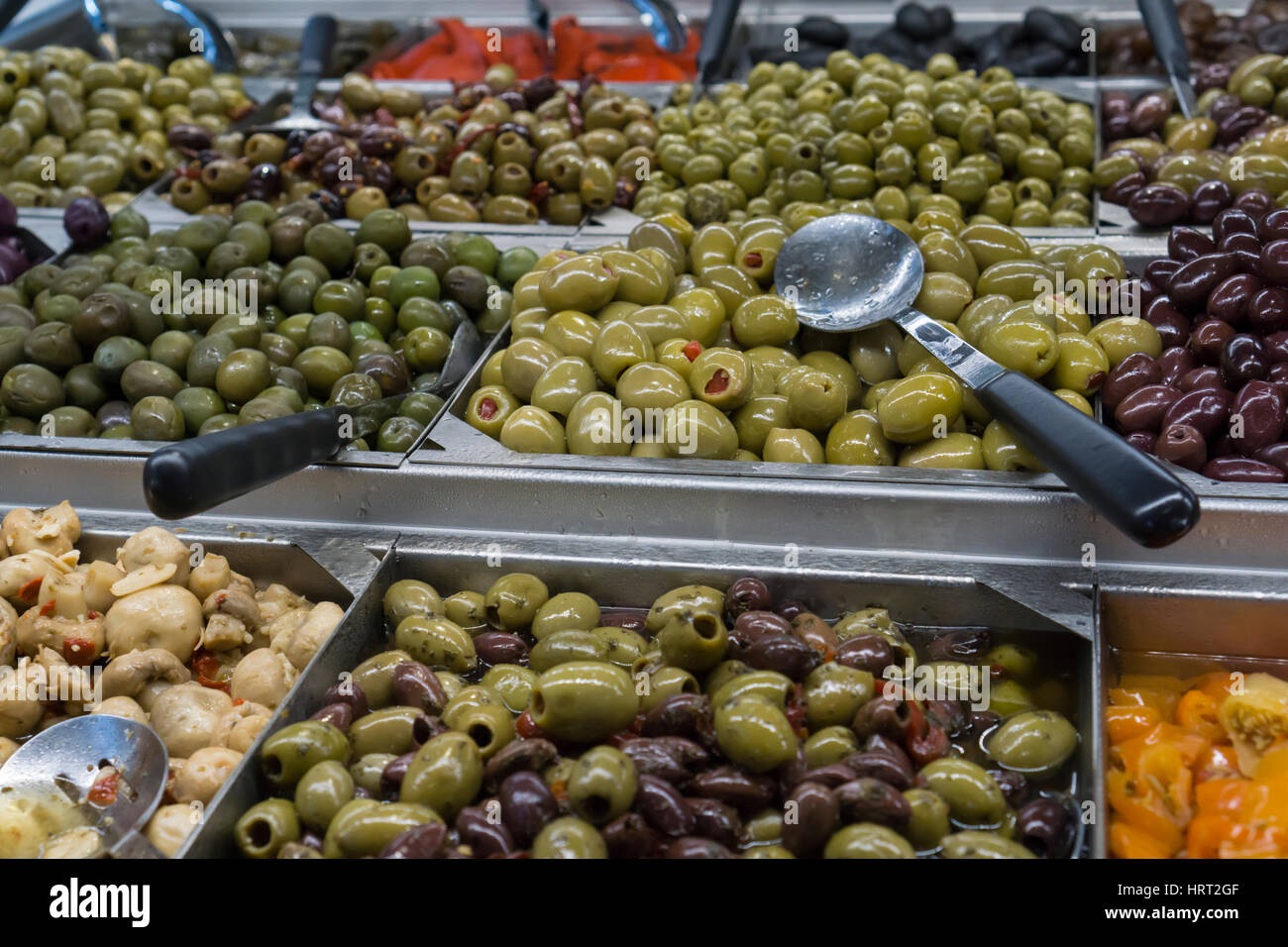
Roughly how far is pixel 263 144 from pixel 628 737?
2746mm

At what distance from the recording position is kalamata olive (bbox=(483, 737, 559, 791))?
155 cm

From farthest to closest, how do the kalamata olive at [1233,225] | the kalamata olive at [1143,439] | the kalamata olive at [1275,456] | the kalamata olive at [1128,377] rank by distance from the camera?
the kalamata olive at [1233,225]
the kalamata olive at [1128,377]
the kalamata olive at [1143,439]
the kalamata olive at [1275,456]

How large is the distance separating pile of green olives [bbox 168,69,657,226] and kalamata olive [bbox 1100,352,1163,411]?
1.72 m

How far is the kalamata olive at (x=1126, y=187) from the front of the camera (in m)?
3.20

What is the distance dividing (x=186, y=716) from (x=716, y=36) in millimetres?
3445

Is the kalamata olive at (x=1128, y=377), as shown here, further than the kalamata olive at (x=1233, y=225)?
No

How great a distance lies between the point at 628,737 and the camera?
1.64m

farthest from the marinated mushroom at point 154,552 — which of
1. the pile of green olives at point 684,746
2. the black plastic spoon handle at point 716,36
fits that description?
the black plastic spoon handle at point 716,36

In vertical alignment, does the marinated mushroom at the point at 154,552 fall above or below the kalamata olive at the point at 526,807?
above

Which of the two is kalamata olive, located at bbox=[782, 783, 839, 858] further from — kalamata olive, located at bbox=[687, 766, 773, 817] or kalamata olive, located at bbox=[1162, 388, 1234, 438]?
kalamata olive, located at bbox=[1162, 388, 1234, 438]

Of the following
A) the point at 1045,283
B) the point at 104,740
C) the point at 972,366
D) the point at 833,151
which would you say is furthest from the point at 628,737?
the point at 833,151

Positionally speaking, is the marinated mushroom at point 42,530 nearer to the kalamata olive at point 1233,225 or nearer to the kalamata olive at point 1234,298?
the kalamata olive at point 1234,298

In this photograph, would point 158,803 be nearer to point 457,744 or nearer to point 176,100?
point 457,744
